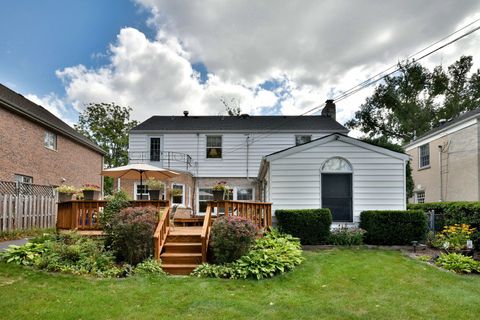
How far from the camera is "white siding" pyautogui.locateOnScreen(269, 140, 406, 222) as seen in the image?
1169cm

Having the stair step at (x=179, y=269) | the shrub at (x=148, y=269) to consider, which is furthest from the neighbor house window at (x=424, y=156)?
the shrub at (x=148, y=269)

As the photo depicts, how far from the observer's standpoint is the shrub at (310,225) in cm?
1055

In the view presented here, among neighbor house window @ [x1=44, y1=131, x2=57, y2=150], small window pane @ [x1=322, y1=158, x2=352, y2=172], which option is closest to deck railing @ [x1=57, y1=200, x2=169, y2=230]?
small window pane @ [x1=322, y1=158, x2=352, y2=172]

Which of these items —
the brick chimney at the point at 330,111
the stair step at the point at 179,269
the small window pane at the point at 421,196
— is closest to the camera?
the stair step at the point at 179,269

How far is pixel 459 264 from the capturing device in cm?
782

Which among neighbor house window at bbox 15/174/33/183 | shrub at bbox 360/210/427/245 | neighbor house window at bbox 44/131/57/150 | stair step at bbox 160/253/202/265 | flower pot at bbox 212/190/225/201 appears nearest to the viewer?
stair step at bbox 160/253/202/265

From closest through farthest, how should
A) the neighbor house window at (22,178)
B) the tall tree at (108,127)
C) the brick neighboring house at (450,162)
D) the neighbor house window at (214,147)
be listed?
the neighbor house window at (22,178) < the brick neighboring house at (450,162) < the neighbor house window at (214,147) < the tall tree at (108,127)

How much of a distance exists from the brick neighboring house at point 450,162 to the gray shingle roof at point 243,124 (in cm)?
580

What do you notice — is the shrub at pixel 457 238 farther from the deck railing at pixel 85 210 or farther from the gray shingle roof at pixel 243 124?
the gray shingle roof at pixel 243 124

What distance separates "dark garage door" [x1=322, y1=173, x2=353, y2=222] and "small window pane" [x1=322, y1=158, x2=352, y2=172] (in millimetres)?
183

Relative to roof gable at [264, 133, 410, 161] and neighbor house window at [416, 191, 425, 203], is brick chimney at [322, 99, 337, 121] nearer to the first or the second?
neighbor house window at [416, 191, 425, 203]

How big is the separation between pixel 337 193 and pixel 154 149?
40.2ft

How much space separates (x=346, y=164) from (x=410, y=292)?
6.18 metres

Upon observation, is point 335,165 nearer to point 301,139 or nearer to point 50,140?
point 301,139
